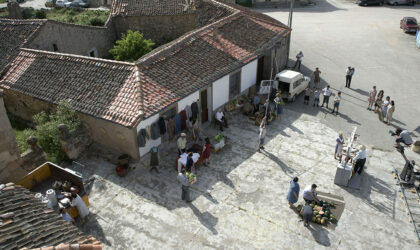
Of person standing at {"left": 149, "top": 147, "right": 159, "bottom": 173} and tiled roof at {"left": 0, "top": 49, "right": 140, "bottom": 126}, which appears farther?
tiled roof at {"left": 0, "top": 49, "right": 140, "bottom": 126}

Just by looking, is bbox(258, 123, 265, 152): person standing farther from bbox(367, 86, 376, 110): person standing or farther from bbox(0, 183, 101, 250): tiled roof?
bbox(0, 183, 101, 250): tiled roof

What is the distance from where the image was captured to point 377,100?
67.5 ft

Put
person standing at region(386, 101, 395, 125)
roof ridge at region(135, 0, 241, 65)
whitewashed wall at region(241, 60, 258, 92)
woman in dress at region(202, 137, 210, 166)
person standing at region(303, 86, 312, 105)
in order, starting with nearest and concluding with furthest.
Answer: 1. woman in dress at region(202, 137, 210, 166)
2. roof ridge at region(135, 0, 241, 65)
3. person standing at region(386, 101, 395, 125)
4. whitewashed wall at region(241, 60, 258, 92)
5. person standing at region(303, 86, 312, 105)

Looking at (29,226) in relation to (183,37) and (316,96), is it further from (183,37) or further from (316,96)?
(316,96)

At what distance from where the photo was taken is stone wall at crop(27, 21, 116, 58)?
2267cm

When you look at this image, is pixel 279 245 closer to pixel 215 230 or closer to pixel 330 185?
pixel 215 230

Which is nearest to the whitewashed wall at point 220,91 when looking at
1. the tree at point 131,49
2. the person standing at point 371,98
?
the tree at point 131,49

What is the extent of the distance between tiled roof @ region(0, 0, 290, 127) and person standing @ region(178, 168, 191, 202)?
3.15 m

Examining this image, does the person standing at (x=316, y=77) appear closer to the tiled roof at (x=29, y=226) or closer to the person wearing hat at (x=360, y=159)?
the person wearing hat at (x=360, y=159)

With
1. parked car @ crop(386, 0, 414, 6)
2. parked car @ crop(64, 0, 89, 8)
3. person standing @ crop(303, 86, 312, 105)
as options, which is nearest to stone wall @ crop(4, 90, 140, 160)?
person standing @ crop(303, 86, 312, 105)

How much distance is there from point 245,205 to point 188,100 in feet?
20.6

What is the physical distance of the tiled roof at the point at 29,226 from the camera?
7.52m

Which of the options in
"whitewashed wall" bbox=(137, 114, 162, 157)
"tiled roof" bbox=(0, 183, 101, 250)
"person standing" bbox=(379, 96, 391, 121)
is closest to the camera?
"tiled roof" bbox=(0, 183, 101, 250)

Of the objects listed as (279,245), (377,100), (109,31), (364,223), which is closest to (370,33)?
(377,100)
